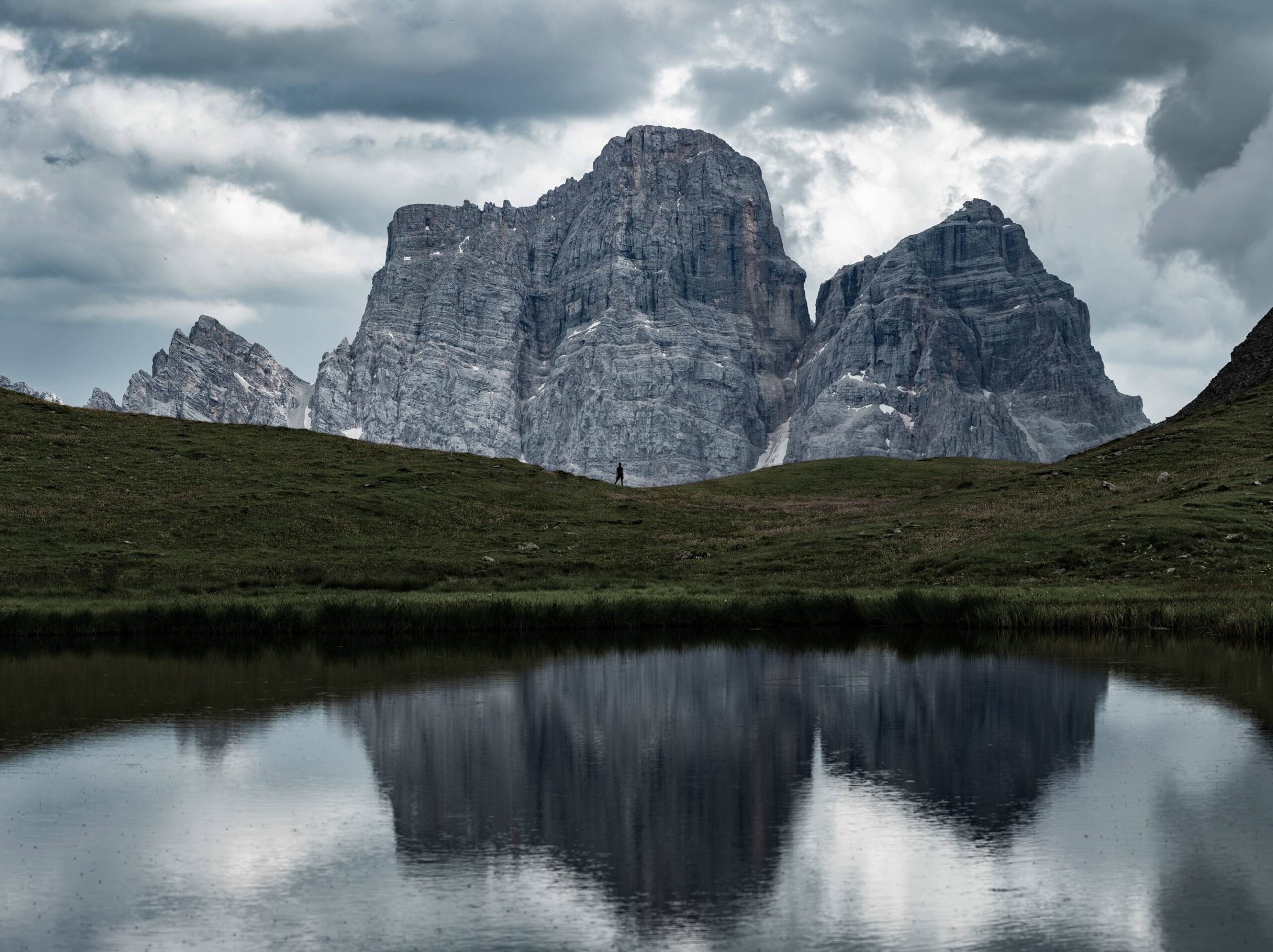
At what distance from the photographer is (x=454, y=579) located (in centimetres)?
5612

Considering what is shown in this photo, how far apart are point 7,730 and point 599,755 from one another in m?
13.9

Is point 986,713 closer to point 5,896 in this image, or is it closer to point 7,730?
point 5,896

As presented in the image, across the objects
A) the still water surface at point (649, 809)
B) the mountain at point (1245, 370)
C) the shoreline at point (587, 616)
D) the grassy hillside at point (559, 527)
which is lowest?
the still water surface at point (649, 809)

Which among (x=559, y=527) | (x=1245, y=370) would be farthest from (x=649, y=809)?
(x=1245, y=370)

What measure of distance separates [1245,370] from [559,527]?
2239 inches

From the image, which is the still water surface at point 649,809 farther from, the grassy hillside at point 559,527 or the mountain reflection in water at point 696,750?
the grassy hillside at point 559,527

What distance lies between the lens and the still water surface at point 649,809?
16.3 meters

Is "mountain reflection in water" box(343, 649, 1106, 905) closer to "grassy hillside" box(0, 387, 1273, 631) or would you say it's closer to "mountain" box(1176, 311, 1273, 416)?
"grassy hillside" box(0, 387, 1273, 631)

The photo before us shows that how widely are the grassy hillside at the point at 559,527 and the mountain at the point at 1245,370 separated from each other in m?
4.69

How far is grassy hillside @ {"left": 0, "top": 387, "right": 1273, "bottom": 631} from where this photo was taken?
168ft

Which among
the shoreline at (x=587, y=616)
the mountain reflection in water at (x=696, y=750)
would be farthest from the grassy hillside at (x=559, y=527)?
the mountain reflection in water at (x=696, y=750)

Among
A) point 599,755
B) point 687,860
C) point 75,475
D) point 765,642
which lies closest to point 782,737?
point 599,755

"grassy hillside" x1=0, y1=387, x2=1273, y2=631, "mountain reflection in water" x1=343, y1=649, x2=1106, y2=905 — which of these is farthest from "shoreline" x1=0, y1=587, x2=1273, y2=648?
"mountain reflection in water" x1=343, y1=649, x2=1106, y2=905

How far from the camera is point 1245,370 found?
9719 centimetres
